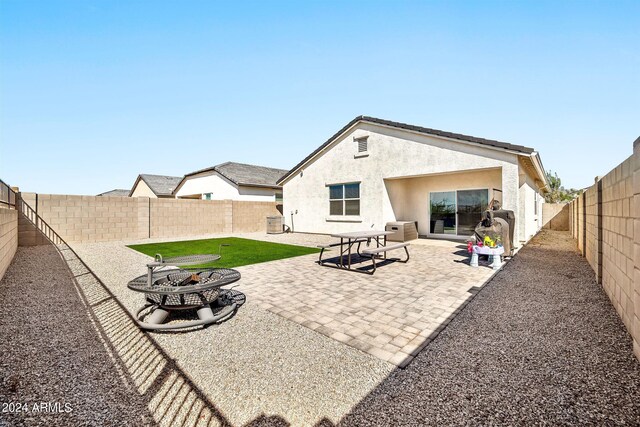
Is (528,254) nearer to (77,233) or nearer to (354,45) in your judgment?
(354,45)

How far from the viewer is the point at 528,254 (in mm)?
9492

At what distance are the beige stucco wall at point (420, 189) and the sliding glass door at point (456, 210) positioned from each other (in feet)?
0.81

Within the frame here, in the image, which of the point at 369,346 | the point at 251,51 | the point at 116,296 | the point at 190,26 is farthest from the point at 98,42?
the point at 369,346

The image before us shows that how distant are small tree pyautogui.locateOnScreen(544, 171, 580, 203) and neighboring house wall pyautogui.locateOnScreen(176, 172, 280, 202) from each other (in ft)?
132

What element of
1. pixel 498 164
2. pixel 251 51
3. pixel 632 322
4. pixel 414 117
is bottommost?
pixel 632 322

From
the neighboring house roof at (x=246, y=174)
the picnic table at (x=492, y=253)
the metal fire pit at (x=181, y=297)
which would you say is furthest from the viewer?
the neighboring house roof at (x=246, y=174)

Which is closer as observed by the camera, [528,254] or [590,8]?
[590,8]

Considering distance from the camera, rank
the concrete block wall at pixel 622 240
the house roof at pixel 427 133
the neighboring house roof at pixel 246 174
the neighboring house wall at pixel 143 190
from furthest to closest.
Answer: the neighboring house wall at pixel 143 190
the neighboring house roof at pixel 246 174
the house roof at pixel 427 133
the concrete block wall at pixel 622 240

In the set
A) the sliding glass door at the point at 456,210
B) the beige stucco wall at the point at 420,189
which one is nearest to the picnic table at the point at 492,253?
the sliding glass door at the point at 456,210

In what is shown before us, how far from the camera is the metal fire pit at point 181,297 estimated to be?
372cm

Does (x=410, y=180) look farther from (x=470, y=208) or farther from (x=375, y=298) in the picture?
(x=375, y=298)

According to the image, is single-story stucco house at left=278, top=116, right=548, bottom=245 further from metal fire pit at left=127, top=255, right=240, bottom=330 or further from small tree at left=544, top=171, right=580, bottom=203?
small tree at left=544, top=171, right=580, bottom=203

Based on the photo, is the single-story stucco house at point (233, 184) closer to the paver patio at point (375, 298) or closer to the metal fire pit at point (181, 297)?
the paver patio at point (375, 298)

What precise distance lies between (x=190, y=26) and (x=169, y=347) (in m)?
9.73
